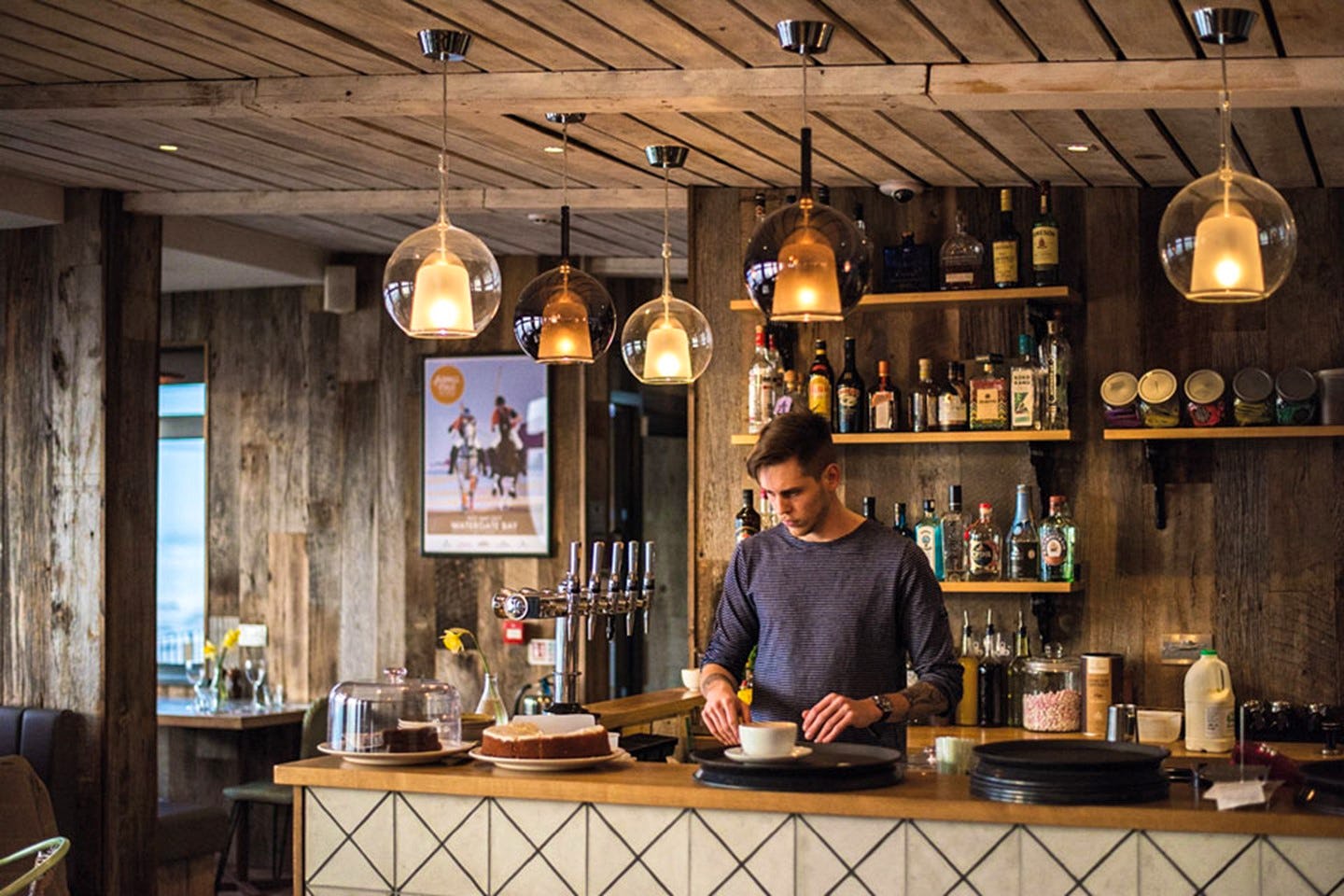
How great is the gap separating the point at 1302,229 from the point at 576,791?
320cm

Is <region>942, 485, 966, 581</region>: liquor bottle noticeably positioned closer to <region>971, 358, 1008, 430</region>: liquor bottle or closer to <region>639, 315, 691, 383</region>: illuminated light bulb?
<region>971, 358, 1008, 430</region>: liquor bottle

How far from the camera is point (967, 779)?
9.97ft

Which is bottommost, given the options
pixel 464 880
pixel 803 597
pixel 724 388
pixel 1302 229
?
pixel 464 880

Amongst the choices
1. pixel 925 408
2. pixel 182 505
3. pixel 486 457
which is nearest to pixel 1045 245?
pixel 925 408

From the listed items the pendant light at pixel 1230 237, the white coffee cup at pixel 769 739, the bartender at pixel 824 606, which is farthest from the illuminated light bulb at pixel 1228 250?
the white coffee cup at pixel 769 739

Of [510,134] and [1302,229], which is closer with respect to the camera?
[510,134]

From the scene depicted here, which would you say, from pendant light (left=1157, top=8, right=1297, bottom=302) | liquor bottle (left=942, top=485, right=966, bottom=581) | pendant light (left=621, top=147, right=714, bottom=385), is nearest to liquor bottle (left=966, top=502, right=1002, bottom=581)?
liquor bottle (left=942, top=485, right=966, bottom=581)

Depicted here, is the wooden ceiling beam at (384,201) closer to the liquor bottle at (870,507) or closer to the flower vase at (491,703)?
the liquor bottle at (870,507)

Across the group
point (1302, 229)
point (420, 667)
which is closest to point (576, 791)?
point (1302, 229)

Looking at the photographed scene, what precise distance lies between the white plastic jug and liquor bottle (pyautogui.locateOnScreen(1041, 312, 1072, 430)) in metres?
0.84

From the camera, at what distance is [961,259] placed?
529cm

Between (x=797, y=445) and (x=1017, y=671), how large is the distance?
2054 mm

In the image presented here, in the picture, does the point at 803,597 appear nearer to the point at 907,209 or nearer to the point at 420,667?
the point at 907,209

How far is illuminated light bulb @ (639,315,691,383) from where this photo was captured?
177 inches
